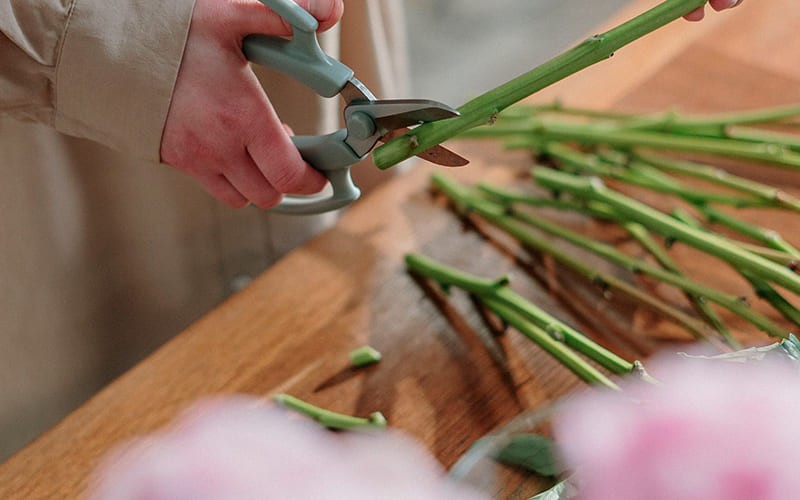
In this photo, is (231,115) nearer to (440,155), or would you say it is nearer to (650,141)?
(440,155)

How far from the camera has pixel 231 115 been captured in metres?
0.43

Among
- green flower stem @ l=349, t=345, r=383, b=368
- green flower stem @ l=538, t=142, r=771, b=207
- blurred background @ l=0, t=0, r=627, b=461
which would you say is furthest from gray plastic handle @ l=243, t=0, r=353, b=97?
blurred background @ l=0, t=0, r=627, b=461

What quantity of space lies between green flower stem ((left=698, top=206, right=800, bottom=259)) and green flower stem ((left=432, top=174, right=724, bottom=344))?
63 mm

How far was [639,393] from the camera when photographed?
0.29 meters

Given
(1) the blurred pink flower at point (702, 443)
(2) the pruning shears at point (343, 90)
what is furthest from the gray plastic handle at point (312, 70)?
(1) the blurred pink flower at point (702, 443)

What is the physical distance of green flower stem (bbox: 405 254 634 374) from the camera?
17.0 inches

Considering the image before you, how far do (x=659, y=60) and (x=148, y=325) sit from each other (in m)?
0.45

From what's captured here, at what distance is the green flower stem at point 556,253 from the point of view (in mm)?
511

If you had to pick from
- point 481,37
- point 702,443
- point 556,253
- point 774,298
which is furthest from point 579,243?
point 481,37

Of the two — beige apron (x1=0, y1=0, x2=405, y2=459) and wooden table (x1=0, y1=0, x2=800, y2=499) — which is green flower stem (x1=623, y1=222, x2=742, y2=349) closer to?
wooden table (x1=0, y1=0, x2=800, y2=499)

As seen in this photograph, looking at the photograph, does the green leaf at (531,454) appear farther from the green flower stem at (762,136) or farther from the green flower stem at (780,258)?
the green flower stem at (762,136)

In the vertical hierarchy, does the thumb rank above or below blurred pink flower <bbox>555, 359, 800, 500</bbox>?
above

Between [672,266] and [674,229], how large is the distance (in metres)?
0.05

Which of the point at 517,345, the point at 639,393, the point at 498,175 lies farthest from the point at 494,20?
the point at 639,393
